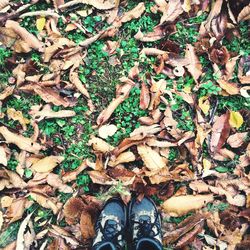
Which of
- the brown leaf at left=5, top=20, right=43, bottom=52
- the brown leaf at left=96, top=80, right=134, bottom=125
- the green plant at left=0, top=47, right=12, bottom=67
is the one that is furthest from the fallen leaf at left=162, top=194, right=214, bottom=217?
the green plant at left=0, top=47, right=12, bottom=67

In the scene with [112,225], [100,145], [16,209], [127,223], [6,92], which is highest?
[6,92]

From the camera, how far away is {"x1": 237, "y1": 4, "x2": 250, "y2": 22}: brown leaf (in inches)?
128

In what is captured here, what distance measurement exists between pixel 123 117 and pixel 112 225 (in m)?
0.76

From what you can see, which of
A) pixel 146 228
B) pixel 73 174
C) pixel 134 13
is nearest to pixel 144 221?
pixel 146 228

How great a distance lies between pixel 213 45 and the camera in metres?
3.27

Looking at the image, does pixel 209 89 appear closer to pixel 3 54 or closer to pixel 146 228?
pixel 146 228

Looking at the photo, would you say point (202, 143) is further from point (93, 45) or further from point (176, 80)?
point (93, 45)

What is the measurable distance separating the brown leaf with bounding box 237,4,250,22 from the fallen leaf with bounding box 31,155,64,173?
1.64 metres

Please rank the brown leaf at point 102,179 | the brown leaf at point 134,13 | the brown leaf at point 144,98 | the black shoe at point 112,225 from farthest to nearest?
the brown leaf at point 134,13 < the brown leaf at point 144,98 < the brown leaf at point 102,179 < the black shoe at point 112,225

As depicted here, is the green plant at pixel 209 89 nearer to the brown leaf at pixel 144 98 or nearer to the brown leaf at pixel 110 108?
the brown leaf at pixel 144 98

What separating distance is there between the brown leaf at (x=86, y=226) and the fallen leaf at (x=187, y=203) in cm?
57

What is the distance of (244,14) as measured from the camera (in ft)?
10.7

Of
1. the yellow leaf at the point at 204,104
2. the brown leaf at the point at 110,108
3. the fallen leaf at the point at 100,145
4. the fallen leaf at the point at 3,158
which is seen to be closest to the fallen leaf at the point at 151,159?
the fallen leaf at the point at 100,145

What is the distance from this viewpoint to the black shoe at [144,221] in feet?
9.94
